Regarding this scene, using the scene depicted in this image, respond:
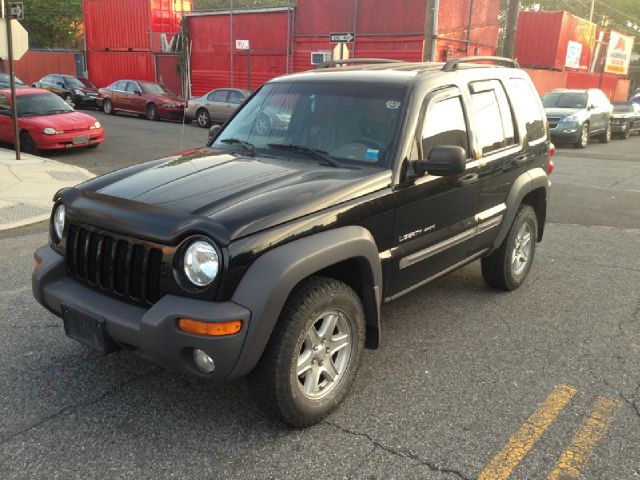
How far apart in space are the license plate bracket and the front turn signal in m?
0.52

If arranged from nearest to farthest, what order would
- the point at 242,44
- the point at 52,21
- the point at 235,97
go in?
the point at 235,97 < the point at 242,44 < the point at 52,21

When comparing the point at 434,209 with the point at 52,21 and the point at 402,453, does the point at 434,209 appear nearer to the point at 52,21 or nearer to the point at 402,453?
the point at 402,453

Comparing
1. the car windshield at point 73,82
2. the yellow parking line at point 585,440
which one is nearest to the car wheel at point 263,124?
the yellow parking line at point 585,440

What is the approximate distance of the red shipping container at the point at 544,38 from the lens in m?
29.7

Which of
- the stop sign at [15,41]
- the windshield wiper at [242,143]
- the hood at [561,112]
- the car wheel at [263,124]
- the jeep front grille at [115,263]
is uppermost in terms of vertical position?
the stop sign at [15,41]

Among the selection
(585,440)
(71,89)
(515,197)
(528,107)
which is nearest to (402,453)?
(585,440)

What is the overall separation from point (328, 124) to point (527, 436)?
85.4 inches

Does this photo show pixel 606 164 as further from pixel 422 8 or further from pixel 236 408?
pixel 236 408

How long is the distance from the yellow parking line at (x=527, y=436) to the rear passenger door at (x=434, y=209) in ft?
3.41

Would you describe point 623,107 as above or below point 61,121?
above

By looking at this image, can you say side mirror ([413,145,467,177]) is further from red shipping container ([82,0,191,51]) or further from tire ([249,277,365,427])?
red shipping container ([82,0,191,51])

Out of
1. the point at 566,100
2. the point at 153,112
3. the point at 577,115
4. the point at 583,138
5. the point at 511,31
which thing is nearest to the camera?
the point at 511,31

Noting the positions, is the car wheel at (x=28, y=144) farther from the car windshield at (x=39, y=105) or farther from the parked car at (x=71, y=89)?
the parked car at (x=71, y=89)

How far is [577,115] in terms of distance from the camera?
684 inches
